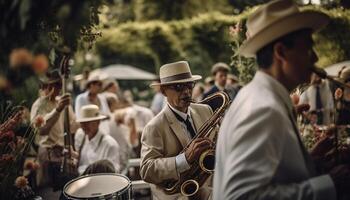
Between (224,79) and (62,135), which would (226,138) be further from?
(224,79)

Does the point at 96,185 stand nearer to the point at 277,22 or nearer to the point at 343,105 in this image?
the point at 343,105

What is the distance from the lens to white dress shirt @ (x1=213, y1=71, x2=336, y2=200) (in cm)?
168

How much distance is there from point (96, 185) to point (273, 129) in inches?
84.6

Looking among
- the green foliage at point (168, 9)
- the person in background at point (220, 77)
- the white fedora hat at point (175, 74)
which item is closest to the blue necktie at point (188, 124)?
the white fedora hat at point (175, 74)

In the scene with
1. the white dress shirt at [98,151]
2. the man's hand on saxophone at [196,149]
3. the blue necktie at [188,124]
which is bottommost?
the white dress shirt at [98,151]

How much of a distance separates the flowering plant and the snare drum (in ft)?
1.22

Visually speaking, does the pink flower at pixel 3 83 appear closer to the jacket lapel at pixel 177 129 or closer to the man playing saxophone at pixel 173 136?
the man playing saxophone at pixel 173 136

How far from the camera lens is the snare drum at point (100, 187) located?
314 centimetres

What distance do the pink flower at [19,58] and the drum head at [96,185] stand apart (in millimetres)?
1634

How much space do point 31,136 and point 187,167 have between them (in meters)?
1.31

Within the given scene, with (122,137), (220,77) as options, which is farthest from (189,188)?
(220,77)

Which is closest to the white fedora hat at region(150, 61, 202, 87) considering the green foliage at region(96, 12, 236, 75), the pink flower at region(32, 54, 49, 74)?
the pink flower at region(32, 54, 49, 74)

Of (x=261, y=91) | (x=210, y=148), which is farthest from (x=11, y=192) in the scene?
(x=261, y=91)

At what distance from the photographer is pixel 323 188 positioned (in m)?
1.71
